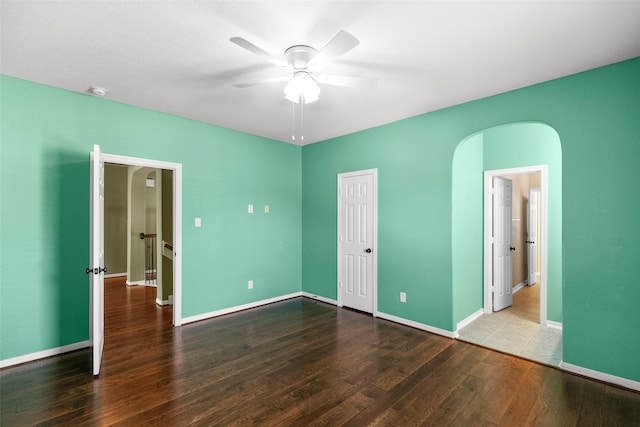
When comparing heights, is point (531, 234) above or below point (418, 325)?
above

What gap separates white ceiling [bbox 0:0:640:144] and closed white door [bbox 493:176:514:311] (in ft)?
6.38

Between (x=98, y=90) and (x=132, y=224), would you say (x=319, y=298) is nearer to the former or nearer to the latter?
(x=98, y=90)

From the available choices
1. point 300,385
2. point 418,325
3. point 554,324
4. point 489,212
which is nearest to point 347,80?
point 300,385

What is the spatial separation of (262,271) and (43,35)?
12.0 ft

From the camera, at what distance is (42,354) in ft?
9.88

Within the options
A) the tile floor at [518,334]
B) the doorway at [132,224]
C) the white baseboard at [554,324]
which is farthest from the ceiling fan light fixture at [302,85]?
the doorway at [132,224]

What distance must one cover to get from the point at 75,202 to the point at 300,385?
2.97m

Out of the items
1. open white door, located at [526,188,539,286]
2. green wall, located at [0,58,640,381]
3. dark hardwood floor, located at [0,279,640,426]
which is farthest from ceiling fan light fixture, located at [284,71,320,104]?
open white door, located at [526,188,539,286]

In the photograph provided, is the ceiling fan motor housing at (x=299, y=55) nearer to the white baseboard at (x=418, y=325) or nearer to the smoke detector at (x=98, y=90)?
the smoke detector at (x=98, y=90)

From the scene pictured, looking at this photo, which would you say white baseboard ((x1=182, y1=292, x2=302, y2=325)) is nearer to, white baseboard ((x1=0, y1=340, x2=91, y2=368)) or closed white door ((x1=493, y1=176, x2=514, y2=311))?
white baseboard ((x1=0, y1=340, x2=91, y2=368))

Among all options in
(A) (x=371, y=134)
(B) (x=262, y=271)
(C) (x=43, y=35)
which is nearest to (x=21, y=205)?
(C) (x=43, y=35)

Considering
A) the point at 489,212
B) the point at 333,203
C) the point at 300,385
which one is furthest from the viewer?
the point at 333,203

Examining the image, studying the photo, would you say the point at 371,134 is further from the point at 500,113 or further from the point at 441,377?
the point at 441,377

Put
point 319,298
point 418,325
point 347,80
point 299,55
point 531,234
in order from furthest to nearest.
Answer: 1. point 531,234
2. point 319,298
3. point 418,325
4. point 347,80
5. point 299,55
